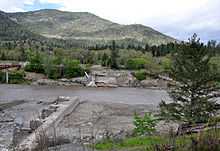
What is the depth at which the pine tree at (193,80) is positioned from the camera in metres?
21.4

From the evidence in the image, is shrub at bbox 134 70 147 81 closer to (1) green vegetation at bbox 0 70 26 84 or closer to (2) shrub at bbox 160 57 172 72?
(2) shrub at bbox 160 57 172 72

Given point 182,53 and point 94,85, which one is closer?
point 182,53

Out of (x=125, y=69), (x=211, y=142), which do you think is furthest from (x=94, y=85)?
(x=211, y=142)

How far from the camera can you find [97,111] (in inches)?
1458

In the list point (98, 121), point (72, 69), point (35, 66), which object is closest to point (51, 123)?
point (98, 121)

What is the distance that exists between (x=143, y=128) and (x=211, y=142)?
37.5 ft

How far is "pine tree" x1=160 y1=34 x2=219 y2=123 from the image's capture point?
2139 cm

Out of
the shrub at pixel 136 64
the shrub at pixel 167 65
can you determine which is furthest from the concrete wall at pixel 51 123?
the shrub at pixel 136 64

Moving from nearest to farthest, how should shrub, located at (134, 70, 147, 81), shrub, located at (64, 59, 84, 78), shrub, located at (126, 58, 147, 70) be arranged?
1. shrub, located at (134, 70, 147, 81)
2. shrub, located at (64, 59, 84, 78)
3. shrub, located at (126, 58, 147, 70)

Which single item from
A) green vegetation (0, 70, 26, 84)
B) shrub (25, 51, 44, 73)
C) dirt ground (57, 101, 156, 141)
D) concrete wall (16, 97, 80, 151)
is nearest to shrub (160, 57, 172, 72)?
dirt ground (57, 101, 156, 141)

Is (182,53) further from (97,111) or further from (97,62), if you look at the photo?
(97,62)

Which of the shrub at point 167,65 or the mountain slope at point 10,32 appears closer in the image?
the shrub at point 167,65

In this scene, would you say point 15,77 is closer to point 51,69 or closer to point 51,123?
point 51,69

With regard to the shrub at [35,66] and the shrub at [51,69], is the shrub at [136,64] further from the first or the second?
the shrub at [35,66]
